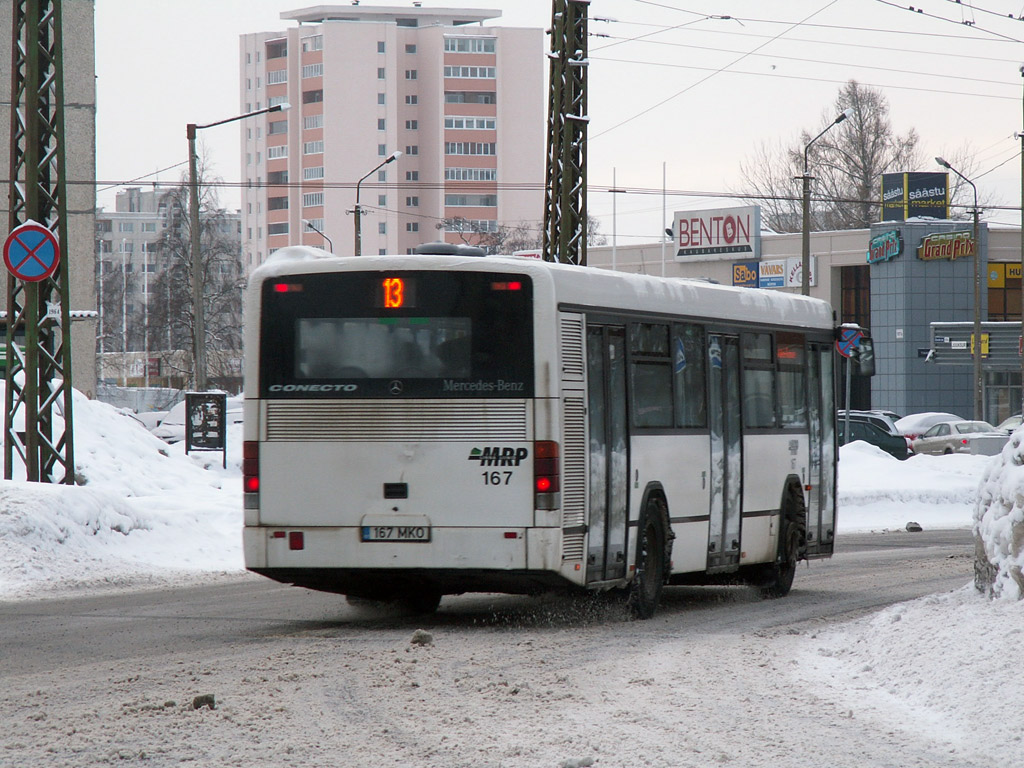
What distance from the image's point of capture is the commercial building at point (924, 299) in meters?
62.2

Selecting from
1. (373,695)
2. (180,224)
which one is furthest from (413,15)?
(373,695)

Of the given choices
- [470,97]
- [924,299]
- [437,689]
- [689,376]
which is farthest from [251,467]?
[470,97]

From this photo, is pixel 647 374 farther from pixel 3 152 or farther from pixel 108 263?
pixel 108 263

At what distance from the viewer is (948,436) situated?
1917 inches

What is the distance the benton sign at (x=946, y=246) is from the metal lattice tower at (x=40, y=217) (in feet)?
159

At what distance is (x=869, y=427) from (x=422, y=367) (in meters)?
34.9

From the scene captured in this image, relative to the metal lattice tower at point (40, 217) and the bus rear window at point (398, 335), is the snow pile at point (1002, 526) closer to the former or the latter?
the bus rear window at point (398, 335)

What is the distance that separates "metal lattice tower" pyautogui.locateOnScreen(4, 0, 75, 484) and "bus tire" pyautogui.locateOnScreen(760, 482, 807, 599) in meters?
8.25

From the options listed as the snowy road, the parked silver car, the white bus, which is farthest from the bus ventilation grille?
the parked silver car

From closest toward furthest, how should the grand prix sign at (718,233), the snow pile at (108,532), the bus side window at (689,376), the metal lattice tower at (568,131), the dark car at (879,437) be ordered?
the bus side window at (689,376), the snow pile at (108,532), the metal lattice tower at (568,131), the dark car at (879,437), the grand prix sign at (718,233)

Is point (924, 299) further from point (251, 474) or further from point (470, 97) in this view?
point (470, 97)

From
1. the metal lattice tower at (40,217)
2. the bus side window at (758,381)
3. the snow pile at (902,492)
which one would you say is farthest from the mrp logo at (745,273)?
the bus side window at (758,381)

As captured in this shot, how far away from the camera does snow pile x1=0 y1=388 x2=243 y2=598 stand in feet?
52.2

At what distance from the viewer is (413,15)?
511 feet
